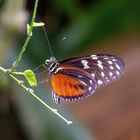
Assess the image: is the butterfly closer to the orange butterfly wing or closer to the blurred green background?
the orange butterfly wing

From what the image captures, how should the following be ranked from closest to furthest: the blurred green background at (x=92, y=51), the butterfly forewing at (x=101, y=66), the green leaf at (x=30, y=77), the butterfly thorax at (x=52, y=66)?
the green leaf at (x=30, y=77)
the butterfly thorax at (x=52, y=66)
the butterfly forewing at (x=101, y=66)
the blurred green background at (x=92, y=51)

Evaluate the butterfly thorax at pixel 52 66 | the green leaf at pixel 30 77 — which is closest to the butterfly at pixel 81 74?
the butterfly thorax at pixel 52 66

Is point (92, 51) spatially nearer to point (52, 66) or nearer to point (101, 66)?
point (101, 66)

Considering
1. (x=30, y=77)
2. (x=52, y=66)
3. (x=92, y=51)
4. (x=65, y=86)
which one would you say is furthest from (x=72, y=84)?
(x=92, y=51)

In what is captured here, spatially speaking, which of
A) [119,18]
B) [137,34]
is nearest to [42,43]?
[119,18]

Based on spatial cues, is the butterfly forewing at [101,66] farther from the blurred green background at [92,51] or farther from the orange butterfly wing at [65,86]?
the blurred green background at [92,51]

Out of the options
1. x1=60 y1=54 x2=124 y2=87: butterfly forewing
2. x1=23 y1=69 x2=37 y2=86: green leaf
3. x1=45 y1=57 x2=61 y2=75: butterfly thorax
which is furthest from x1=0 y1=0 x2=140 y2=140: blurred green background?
x1=23 y1=69 x2=37 y2=86: green leaf

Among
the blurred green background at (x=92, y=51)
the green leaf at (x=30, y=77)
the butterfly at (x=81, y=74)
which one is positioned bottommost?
A: the green leaf at (x=30, y=77)
